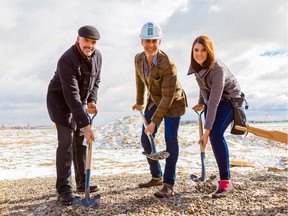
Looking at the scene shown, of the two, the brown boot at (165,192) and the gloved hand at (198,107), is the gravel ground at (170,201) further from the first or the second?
the gloved hand at (198,107)

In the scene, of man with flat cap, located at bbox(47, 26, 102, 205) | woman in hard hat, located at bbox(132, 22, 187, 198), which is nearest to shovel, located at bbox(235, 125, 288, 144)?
woman in hard hat, located at bbox(132, 22, 187, 198)

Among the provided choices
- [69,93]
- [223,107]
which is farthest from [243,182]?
[69,93]

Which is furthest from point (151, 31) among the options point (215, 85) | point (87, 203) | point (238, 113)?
point (87, 203)

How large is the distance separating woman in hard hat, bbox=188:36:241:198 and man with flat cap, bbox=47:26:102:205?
1155 millimetres

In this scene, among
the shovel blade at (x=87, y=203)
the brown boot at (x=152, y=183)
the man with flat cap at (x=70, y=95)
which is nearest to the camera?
the shovel blade at (x=87, y=203)

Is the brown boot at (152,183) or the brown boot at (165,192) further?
the brown boot at (152,183)

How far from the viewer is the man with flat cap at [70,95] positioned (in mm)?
3398

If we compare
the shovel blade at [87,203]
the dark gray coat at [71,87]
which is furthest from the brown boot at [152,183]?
the dark gray coat at [71,87]

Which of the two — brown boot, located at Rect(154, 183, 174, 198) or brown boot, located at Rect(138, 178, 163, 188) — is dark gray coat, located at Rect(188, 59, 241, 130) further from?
brown boot, located at Rect(138, 178, 163, 188)

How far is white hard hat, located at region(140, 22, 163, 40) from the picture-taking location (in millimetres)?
Result: 3514

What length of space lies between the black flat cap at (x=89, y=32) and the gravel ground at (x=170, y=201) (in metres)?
1.80

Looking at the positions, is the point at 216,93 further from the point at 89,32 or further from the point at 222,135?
the point at 89,32

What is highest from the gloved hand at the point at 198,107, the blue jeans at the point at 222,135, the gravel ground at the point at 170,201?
the gloved hand at the point at 198,107

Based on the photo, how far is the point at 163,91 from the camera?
11.9 feet
